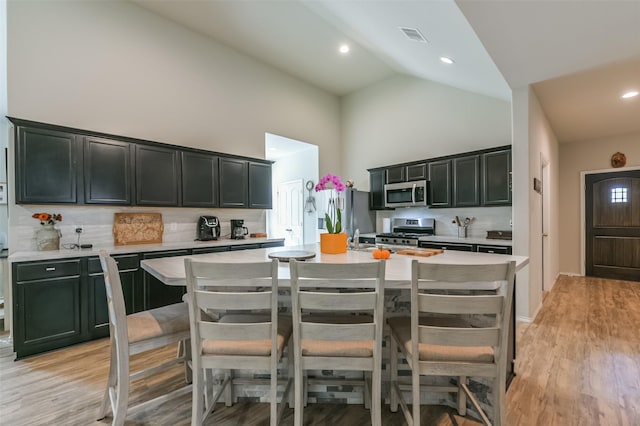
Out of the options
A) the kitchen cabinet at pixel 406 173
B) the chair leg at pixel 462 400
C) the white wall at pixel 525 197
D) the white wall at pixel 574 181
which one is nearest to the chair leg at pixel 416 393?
the chair leg at pixel 462 400

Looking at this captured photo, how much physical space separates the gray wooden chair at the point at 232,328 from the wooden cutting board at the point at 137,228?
275 centimetres

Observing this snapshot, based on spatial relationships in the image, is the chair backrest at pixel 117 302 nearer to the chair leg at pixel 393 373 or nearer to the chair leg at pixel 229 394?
the chair leg at pixel 229 394

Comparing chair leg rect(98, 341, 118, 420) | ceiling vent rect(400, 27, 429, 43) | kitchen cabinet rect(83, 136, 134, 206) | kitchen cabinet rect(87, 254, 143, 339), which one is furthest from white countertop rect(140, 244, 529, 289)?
ceiling vent rect(400, 27, 429, 43)

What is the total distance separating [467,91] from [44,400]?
19.3 feet

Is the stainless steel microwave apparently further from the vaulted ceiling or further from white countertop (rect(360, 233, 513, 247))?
the vaulted ceiling

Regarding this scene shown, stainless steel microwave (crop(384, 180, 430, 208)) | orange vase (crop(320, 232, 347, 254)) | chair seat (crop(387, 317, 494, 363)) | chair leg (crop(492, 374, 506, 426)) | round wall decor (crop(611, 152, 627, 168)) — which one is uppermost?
round wall decor (crop(611, 152, 627, 168))

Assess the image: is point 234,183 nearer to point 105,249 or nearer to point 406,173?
point 105,249

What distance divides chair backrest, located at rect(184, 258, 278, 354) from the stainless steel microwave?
3.73 meters

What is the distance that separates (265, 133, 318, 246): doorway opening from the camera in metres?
6.11

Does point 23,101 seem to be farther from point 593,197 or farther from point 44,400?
point 593,197

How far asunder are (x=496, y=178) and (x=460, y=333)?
3.28 m

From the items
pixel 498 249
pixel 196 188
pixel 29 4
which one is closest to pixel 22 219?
pixel 196 188

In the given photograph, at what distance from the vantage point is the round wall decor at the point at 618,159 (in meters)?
5.12

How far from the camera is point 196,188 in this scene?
3994 millimetres
